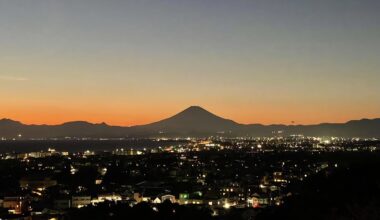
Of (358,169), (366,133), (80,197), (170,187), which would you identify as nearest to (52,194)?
(80,197)

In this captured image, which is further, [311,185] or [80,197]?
[80,197]

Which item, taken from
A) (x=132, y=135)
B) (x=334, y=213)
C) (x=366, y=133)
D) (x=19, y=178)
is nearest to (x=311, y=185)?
(x=334, y=213)

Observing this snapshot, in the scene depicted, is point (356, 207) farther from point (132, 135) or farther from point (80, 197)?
point (132, 135)

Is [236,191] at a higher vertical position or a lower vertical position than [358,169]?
lower

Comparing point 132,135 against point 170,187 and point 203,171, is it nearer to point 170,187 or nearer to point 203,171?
point 203,171

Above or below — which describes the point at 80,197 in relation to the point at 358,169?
below

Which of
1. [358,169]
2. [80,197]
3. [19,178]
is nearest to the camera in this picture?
[358,169]

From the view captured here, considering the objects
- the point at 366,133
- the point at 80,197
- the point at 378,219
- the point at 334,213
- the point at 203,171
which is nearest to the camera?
the point at 378,219

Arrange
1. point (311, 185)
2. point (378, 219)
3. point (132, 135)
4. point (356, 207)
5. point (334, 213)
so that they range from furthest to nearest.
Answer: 1. point (132, 135)
2. point (311, 185)
3. point (334, 213)
4. point (356, 207)
5. point (378, 219)

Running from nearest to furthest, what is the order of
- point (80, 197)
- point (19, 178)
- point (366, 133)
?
point (80, 197), point (19, 178), point (366, 133)
